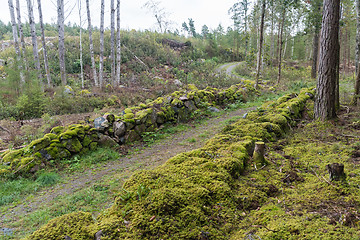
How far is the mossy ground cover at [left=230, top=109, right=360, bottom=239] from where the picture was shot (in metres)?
1.92

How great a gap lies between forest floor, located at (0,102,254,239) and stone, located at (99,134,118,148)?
0.38 m

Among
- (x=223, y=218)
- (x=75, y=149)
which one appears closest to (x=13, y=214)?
(x=75, y=149)

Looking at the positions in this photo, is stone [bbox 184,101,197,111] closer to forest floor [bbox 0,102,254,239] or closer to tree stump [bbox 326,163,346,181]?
forest floor [bbox 0,102,254,239]

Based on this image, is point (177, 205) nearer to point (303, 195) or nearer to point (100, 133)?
point (303, 195)

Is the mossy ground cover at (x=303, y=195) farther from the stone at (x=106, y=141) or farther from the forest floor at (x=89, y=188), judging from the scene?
the stone at (x=106, y=141)

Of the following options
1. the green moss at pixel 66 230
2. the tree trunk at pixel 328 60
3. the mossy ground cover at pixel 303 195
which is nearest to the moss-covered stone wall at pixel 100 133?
the green moss at pixel 66 230

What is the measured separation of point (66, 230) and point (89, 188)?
2.62 m

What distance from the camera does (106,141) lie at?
650cm

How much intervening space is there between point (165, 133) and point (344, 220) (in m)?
6.14

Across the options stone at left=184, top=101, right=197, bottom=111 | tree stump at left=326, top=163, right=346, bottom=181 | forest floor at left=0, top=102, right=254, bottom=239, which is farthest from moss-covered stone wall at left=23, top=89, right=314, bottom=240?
stone at left=184, top=101, right=197, bottom=111

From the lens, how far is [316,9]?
45.9 feet

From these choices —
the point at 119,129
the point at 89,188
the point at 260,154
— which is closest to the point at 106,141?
the point at 119,129

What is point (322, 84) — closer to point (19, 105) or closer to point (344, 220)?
point (344, 220)

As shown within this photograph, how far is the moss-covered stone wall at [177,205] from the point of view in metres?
1.95
